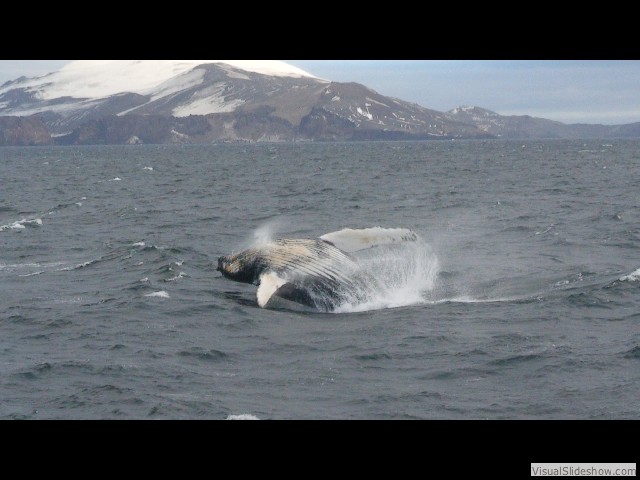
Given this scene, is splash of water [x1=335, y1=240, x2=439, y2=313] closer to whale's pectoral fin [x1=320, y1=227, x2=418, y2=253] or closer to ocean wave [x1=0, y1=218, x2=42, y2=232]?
whale's pectoral fin [x1=320, y1=227, x2=418, y2=253]

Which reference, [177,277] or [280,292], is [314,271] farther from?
[177,277]

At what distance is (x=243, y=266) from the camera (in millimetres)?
19312

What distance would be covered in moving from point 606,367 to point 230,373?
6.12 m

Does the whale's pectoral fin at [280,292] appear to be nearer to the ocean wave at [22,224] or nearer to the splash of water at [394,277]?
the splash of water at [394,277]

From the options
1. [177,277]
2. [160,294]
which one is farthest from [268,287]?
[177,277]

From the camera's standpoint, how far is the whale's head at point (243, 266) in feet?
61.3

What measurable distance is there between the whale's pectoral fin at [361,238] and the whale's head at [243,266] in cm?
162

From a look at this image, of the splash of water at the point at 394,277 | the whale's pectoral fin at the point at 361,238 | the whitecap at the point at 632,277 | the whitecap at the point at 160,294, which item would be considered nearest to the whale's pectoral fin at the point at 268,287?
the splash of water at the point at 394,277

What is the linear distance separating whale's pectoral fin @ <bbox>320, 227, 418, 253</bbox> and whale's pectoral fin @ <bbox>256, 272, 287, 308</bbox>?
1.57 m

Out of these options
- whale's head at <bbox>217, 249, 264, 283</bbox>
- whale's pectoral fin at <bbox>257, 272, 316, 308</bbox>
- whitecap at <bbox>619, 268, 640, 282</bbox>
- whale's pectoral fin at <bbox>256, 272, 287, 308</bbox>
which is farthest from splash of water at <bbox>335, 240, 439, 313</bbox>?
whitecap at <bbox>619, 268, 640, 282</bbox>

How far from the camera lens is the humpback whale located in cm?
1747
